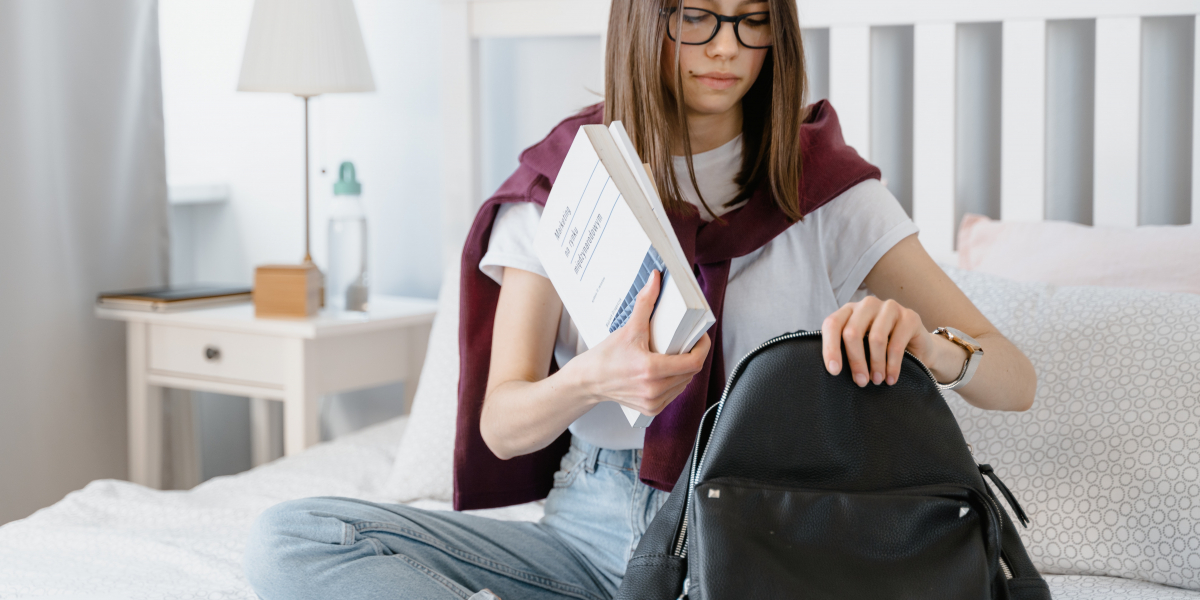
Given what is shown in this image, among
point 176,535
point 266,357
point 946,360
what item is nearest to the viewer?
point 946,360

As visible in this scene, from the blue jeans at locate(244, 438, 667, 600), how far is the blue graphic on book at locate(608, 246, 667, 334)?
0.83 ft

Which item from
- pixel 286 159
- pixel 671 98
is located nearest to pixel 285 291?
pixel 286 159

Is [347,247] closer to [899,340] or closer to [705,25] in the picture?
[705,25]

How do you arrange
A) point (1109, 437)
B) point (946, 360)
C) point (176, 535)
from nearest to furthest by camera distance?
point (946, 360) < point (1109, 437) < point (176, 535)

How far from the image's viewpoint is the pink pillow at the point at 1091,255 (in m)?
1.18

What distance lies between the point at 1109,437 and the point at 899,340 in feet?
1.40

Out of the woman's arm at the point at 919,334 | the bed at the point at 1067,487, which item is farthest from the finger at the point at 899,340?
the bed at the point at 1067,487

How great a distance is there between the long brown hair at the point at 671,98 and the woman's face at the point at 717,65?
1 cm

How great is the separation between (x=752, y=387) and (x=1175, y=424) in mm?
531

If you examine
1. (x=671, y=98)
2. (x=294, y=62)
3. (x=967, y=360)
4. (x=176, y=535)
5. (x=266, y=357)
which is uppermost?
(x=294, y=62)

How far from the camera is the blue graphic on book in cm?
64

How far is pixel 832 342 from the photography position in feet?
2.25

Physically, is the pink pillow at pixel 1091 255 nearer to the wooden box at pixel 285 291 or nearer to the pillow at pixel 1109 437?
the pillow at pixel 1109 437

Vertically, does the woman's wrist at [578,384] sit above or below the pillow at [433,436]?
above
